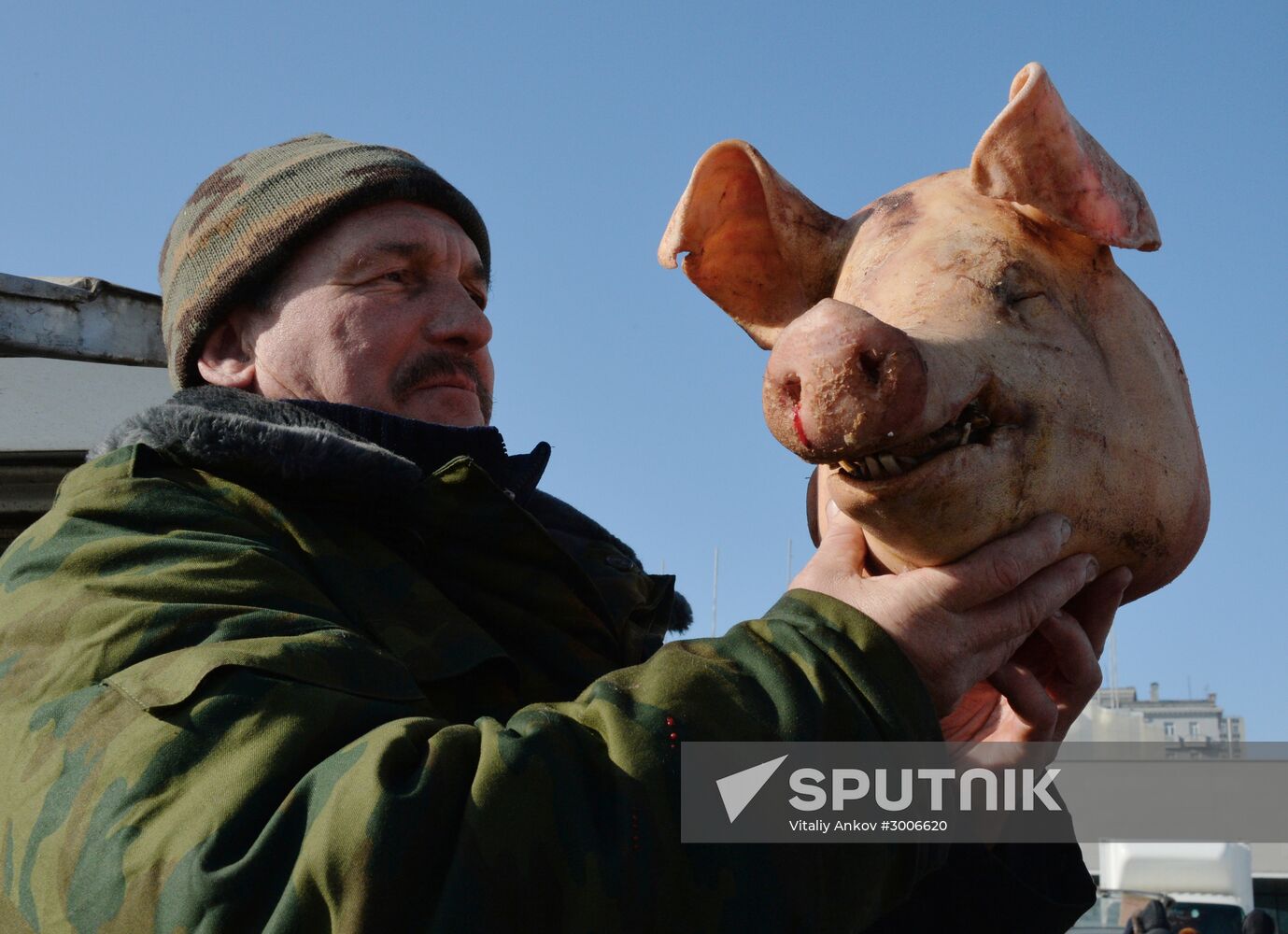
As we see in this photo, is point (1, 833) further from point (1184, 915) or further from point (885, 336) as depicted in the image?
point (1184, 915)

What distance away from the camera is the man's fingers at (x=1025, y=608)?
1.67m

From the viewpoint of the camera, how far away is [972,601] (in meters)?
1.66

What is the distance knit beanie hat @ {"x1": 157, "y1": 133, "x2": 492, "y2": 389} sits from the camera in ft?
7.95

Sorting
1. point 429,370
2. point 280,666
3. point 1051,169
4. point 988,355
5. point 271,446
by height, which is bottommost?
point 280,666

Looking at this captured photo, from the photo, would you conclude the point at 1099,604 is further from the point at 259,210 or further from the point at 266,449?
the point at 259,210

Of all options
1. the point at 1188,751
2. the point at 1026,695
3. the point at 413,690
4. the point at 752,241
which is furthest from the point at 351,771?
the point at 1188,751

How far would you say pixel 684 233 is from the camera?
6.96 feet

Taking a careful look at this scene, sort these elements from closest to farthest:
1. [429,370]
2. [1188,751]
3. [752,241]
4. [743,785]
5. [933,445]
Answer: [743,785] < [933,445] < [752,241] < [429,370] < [1188,751]

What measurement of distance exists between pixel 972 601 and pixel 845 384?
0.32 meters

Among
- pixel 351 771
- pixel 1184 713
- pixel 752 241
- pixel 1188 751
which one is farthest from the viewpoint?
pixel 1184 713

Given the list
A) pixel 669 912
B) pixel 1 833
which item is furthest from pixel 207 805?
pixel 669 912

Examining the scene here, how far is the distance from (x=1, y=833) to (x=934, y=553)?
3.34 ft

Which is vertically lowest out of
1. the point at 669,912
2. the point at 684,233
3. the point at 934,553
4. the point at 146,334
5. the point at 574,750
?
the point at 669,912

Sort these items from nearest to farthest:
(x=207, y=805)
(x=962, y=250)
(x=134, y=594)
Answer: (x=207, y=805) → (x=134, y=594) → (x=962, y=250)
